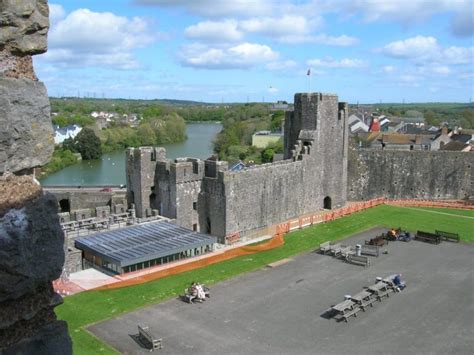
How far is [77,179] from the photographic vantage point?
52969 millimetres

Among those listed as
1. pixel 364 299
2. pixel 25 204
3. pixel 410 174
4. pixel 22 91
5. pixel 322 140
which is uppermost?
pixel 22 91

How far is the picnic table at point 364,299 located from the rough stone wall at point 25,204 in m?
13.3

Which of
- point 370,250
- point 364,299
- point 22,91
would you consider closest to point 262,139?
point 370,250

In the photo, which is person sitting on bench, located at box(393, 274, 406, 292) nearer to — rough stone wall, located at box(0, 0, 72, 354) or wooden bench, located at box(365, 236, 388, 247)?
wooden bench, located at box(365, 236, 388, 247)

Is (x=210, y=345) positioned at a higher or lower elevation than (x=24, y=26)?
lower

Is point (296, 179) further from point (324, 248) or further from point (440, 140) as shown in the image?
point (440, 140)

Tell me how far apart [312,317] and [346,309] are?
3.48 ft

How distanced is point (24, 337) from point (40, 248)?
50 centimetres

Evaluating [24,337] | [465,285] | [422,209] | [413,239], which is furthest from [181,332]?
[422,209]

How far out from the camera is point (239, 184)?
74.5ft

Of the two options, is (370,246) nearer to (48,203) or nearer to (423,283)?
(423,283)

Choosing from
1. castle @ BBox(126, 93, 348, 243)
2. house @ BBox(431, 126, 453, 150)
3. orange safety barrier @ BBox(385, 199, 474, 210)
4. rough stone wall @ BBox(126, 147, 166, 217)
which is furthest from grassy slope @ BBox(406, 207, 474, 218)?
house @ BBox(431, 126, 453, 150)

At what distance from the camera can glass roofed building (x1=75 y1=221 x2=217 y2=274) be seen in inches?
728

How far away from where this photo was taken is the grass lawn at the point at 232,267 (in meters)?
14.4
